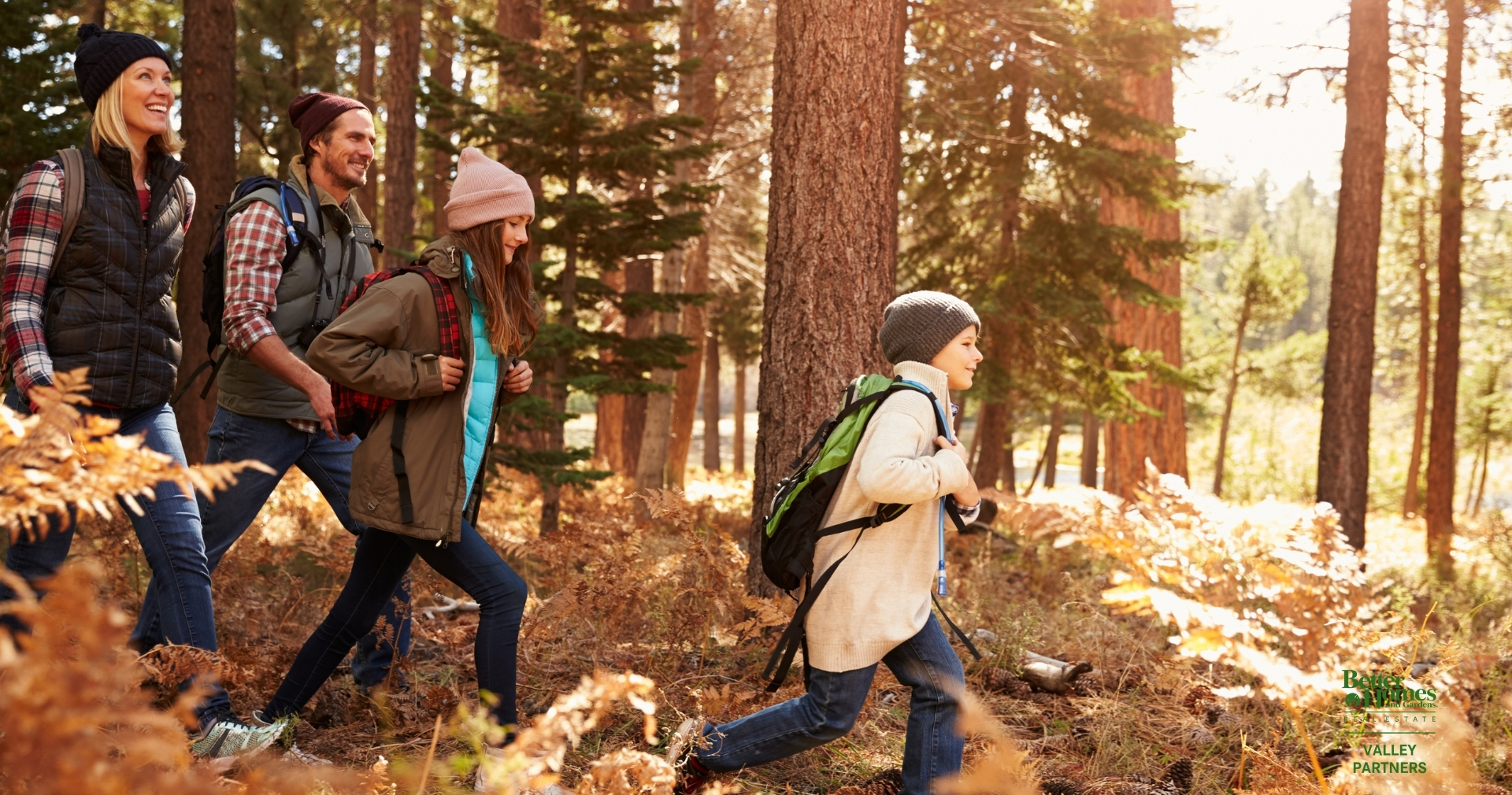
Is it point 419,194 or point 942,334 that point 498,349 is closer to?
point 942,334

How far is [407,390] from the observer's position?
3.31 metres

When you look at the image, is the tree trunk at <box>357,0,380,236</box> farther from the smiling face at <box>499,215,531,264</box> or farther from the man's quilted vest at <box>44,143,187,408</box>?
the smiling face at <box>499,215,531,264</box>

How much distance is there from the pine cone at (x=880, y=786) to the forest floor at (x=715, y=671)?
0.11 meters

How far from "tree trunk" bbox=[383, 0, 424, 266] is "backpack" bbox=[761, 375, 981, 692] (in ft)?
32.1

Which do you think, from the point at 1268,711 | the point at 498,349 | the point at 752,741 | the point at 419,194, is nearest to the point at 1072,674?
the point at 1268,711

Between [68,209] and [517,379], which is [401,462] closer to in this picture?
[517,379]

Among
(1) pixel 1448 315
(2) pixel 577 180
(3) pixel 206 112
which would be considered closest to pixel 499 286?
(2) pixel 577 180

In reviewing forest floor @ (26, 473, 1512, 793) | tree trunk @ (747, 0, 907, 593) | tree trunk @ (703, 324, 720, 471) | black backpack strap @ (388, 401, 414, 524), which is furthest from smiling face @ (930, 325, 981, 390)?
tree trunk @ (703, 324, 720, 471)

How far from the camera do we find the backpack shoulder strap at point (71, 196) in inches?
133

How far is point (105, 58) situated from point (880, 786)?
3621 millimetres

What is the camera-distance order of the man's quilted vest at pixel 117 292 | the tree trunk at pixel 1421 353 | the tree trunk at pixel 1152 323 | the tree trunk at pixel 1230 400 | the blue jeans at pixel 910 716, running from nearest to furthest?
the blue jeans at pixel 910 716 → the man's quilted vest at pixel 117 292 → the tree trunk at pixel 1152 323 → the tree trunk at pixel 1421 353 → the tree trunk at pixel 1230 400

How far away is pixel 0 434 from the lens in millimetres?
1865

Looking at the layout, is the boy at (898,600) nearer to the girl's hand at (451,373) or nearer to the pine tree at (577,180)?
the girl's hand at (451,373)

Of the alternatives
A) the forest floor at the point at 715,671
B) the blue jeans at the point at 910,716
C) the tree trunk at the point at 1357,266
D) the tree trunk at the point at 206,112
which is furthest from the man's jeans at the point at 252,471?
the tree trunk at the point at 1357,266
